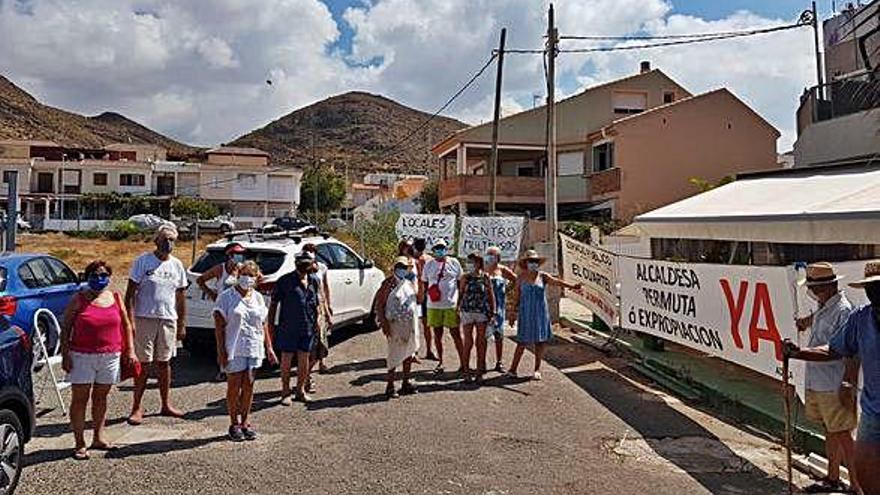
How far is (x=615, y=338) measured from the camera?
39.4 ft

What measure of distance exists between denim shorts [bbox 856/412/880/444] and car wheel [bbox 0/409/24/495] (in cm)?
535

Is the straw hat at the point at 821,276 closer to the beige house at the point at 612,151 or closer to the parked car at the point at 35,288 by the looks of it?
the parked car at the point at 35,288

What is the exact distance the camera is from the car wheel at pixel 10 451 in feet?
16.4

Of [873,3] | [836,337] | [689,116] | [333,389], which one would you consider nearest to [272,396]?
[333,389]

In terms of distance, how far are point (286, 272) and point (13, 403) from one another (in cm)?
469

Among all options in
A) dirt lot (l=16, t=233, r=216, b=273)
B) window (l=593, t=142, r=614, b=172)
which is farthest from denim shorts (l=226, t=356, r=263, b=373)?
window (l=593, t=142, r=614, b=172)

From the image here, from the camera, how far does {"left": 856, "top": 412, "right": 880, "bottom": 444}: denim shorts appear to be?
4.45m

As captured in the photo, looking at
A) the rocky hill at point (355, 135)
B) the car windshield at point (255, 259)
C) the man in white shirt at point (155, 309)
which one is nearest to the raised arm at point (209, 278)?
the car windshield at point (255, 259)

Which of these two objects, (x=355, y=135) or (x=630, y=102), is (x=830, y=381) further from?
(x=355, y=135)

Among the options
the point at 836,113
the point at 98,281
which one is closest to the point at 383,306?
the point at 98,281

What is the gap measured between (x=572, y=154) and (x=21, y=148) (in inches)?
2410

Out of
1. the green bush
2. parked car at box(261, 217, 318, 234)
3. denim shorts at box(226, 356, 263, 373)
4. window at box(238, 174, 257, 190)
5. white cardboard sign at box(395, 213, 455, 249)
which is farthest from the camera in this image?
window at box(238, 174, 257, 190)

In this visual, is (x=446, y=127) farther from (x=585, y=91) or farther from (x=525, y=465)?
(x=525, y=465)

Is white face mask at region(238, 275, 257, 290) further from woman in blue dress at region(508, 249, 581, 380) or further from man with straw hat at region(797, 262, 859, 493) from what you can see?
man with straw hat at region(797, 262, 859, 493)
